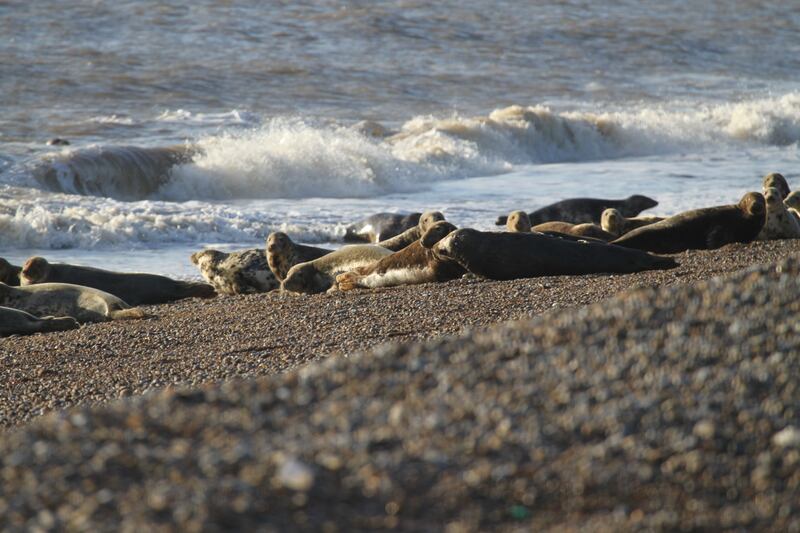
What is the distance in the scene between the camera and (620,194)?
15633 mm

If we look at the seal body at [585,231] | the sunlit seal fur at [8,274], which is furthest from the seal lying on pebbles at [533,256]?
the sunlit seal fur at [8,274]

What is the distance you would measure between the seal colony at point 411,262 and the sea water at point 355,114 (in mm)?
1137

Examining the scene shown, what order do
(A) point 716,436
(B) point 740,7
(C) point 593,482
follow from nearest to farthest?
1. (C) point 593,482
2. (A) point 716,436
3. (B) point 740,7

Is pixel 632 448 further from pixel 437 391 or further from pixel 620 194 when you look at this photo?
pixel 620 194

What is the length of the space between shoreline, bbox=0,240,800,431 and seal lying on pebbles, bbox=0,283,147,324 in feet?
1.09

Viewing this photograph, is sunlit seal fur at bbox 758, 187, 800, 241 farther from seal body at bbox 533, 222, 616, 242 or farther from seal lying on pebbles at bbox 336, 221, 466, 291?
seal lying on pebbles at bbox 336, 221, 466, 291

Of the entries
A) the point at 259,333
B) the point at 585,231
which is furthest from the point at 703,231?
the point at 259,333

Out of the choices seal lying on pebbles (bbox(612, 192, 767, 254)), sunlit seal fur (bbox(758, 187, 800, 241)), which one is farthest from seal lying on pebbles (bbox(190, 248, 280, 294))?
sunlit seal fur (bbox(758, 187, 800, 241))

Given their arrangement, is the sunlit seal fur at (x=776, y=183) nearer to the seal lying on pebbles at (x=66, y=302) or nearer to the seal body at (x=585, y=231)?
the seal body at (x=585, y=231)

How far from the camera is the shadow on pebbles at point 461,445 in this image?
8.76 feet

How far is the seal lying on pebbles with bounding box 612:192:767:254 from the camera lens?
31.7ft

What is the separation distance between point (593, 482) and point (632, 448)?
0.19 metres

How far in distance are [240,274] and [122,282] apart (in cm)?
103

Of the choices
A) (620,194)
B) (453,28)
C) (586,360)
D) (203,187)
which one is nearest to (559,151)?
(620,194)
